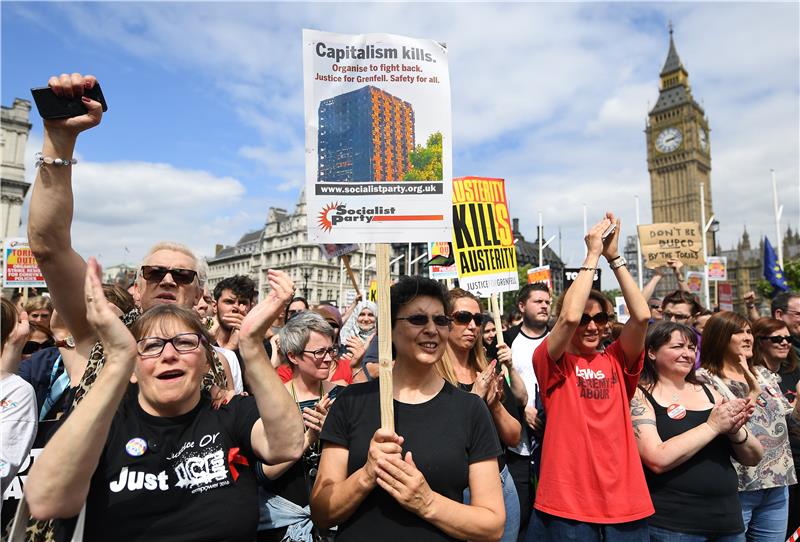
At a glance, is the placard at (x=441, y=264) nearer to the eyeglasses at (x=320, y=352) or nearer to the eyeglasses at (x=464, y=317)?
the eyeglasses at (x=464, y=317)

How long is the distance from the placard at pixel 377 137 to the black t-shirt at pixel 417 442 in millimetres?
835

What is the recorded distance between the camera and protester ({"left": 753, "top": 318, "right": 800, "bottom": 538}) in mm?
5082

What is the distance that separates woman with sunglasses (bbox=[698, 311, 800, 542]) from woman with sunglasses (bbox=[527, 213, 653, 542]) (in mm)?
1159

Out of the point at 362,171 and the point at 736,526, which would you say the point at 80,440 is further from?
the point at 736,526

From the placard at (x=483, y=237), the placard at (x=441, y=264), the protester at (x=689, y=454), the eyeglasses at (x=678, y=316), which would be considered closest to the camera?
the protester at (x=689, y=454)

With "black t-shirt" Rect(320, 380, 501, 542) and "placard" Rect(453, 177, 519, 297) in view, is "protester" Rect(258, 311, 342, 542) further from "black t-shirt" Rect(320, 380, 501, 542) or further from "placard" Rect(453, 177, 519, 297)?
"placard" Rect(453, 177, 519, 297)

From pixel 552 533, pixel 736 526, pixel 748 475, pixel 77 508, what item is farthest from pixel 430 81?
pixel 748 475

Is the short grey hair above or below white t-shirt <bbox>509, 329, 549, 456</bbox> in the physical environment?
above

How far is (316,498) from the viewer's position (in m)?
2.51

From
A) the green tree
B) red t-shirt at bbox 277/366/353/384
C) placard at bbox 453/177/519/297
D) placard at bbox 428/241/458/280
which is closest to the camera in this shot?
the green tree

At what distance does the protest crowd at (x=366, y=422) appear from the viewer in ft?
6.95

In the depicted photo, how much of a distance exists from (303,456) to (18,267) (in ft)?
33.1

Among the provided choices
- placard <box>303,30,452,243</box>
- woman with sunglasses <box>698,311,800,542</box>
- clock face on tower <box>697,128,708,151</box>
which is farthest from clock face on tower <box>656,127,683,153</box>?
placard <box>303,30,452,243</box>

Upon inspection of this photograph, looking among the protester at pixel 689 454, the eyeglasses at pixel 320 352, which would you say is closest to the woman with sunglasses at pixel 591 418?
the protester at pixel 689 454
